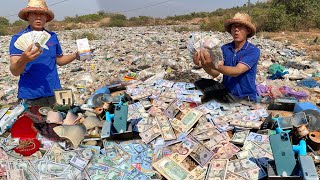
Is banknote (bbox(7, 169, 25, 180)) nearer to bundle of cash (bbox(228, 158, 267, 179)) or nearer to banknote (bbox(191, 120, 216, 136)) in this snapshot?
banknote (bbox(191, 120, 216, 136))

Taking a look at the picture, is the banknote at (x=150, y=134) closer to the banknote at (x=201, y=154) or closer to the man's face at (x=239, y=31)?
the banknote at (x=201, y=154)

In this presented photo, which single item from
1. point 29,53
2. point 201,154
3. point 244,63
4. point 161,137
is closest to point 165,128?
point 161,137

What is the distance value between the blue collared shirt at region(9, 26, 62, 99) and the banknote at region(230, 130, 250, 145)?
6.12 ft

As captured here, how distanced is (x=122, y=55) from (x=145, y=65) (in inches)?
55.0

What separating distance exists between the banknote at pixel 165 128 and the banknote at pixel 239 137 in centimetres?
53

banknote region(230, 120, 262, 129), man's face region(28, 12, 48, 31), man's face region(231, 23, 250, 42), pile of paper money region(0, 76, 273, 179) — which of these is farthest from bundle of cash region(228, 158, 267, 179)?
man's face region(28, 12, 48, 31)

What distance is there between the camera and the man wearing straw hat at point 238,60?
10.4ft

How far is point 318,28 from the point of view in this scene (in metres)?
14.5

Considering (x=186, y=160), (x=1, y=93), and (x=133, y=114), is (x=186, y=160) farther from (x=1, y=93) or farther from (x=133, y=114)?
(x=1, y=93)

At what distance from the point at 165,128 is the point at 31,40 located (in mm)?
1456

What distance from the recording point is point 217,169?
2.53 m

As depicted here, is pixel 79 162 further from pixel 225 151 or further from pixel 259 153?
pixel 259 153

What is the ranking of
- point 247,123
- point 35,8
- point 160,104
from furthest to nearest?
point 160,104 → point 247,123 → point 35,8

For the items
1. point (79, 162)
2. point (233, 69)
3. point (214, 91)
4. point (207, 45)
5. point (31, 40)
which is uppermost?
point (31, 40)
